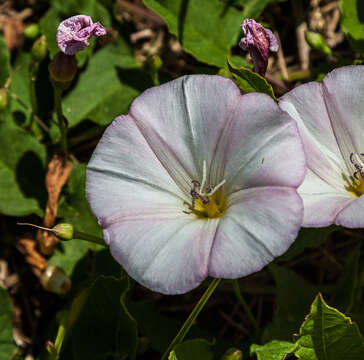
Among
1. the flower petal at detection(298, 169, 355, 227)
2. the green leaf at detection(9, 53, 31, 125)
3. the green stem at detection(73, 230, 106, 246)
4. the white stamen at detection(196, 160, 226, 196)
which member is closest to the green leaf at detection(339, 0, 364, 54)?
the flower petal at detection(298, 169, 355, 227)

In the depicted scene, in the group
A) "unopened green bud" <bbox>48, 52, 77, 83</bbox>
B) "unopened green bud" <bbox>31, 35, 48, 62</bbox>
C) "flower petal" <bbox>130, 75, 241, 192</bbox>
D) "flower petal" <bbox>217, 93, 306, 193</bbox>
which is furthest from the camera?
"unopened green bud" <bbox>31, 35, 48, 62</bbox>

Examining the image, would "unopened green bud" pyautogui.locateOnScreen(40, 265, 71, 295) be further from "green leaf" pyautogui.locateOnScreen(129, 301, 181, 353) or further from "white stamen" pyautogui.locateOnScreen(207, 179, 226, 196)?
"white stamen" pyautogui.locateOnScreen(207, 179, 226, 196)

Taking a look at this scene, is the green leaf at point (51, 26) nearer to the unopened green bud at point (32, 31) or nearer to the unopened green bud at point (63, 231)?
the unopened green bud at point (32, 31)

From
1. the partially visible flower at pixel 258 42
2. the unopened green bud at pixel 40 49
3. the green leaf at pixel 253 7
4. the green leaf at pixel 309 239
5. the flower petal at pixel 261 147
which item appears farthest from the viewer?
the green leaf at pixel 253 7

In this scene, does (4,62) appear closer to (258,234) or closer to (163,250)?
(163,250)

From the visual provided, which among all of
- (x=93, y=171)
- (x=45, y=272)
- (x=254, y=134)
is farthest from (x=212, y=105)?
(x=45, y=272)

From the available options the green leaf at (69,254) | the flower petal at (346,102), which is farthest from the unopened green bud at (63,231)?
the flower petal at (346,102)

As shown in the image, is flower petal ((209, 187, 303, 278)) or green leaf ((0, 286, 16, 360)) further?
green leaf ((0, 286, 16, 360))
